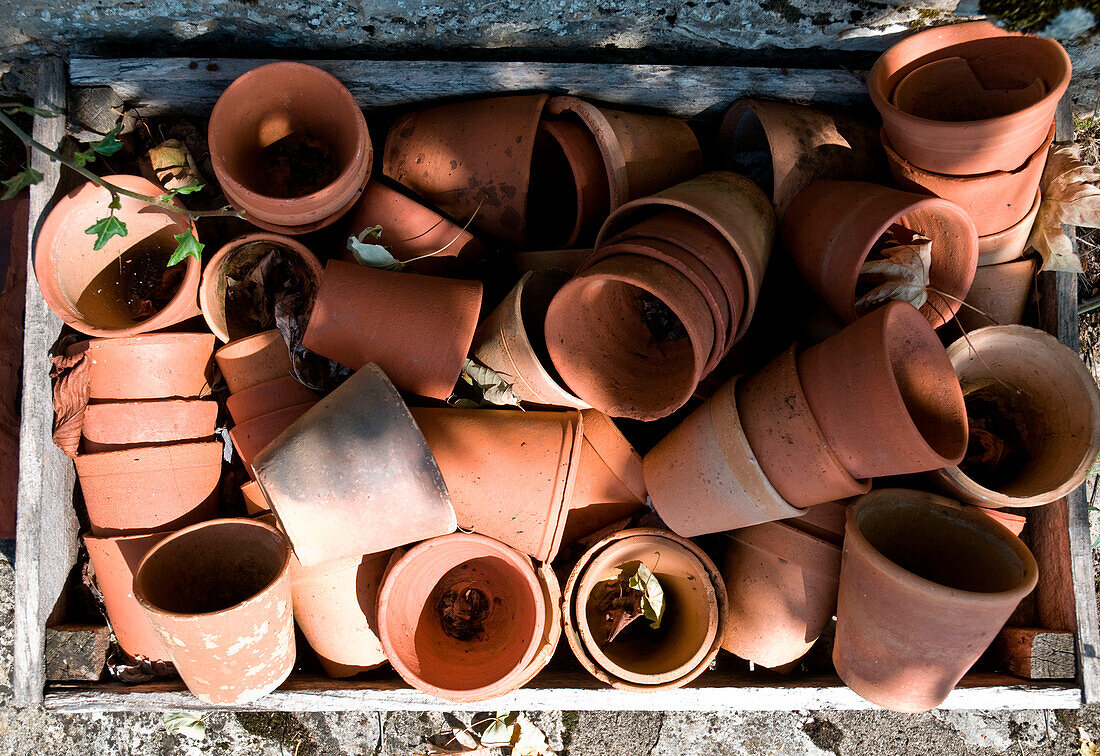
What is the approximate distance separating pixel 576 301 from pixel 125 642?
1829 millimetres

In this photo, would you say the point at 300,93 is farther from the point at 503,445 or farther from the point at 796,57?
the point at 796,57

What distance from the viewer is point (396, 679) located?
223cm

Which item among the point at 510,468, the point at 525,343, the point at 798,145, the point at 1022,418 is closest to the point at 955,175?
the point at 798,145

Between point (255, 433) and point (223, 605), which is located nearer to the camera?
point (255, 433)

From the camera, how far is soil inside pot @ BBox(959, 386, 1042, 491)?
2.17 metres

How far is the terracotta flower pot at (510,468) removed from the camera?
6.33ft

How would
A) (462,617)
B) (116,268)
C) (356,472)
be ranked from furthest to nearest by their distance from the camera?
(462,617)
(116,268)
(356,472)

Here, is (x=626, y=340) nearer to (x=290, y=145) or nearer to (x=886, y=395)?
(x=886, y=395)

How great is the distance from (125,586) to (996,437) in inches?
111

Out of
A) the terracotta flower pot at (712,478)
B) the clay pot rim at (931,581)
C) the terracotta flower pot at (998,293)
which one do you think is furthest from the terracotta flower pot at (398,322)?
the terracotta flower pot at (998,293)

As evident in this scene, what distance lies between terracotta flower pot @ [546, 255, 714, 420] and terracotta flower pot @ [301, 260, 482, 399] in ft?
0.88

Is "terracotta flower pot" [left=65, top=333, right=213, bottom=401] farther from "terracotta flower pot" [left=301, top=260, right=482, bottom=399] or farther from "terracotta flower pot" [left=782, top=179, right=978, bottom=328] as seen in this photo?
"terracotta flower pot" [left=782, top=179, right=978, bottom=328]

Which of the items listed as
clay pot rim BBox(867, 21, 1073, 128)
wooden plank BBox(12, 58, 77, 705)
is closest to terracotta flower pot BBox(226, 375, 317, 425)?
wooden plank BBox(12, 58, 77, 705)

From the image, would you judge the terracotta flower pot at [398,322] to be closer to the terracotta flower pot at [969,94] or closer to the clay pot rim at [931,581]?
the clay pot rim at [931,581]
